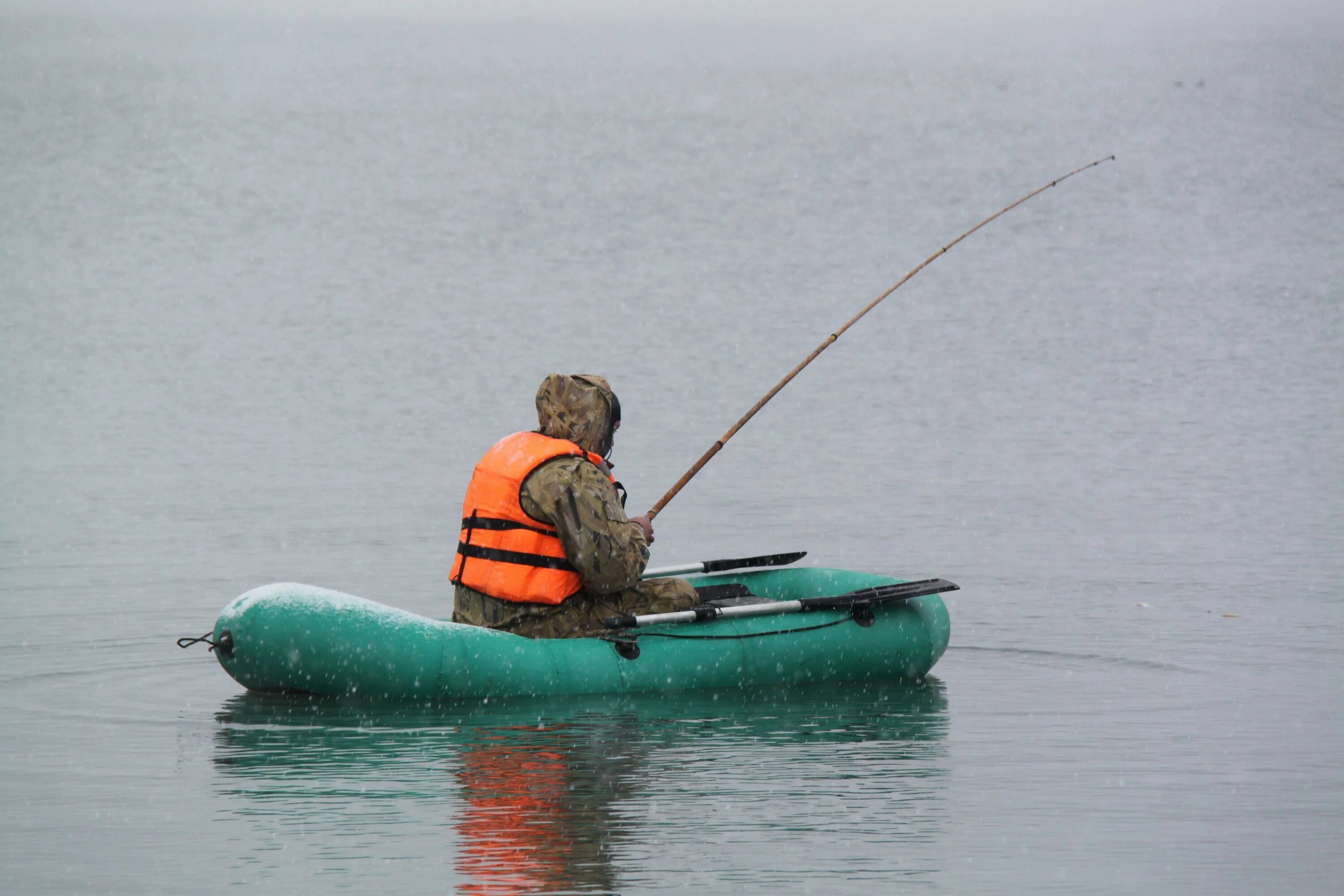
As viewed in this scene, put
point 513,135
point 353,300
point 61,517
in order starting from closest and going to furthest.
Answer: point 61,517 → point 353,300 → point 513,135

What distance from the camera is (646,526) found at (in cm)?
744

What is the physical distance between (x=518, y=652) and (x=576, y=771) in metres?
1.09

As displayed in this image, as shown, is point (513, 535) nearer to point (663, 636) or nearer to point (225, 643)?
point (663, 636)

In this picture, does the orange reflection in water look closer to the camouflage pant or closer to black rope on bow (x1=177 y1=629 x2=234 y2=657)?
the camouflage pant

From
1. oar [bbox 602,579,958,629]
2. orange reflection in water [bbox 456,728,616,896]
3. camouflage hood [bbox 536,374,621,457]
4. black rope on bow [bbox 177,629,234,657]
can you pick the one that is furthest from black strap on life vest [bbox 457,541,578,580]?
black rope on bow [bbox 177,629,234,657]

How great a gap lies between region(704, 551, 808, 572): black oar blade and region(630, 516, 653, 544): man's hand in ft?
2.44

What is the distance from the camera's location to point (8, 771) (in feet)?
20.6

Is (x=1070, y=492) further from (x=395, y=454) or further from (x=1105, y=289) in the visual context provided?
(x=1105, y=289)

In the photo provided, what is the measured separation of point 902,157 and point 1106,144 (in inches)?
207

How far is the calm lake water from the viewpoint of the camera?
552cm

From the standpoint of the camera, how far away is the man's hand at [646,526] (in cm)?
734

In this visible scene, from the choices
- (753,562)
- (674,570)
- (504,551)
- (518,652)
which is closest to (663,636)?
(518,652)

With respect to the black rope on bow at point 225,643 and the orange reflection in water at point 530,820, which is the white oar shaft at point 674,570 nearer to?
the orange reflection in water at point 530,820

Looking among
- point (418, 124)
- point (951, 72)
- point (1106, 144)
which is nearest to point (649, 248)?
point (1106, 144)
